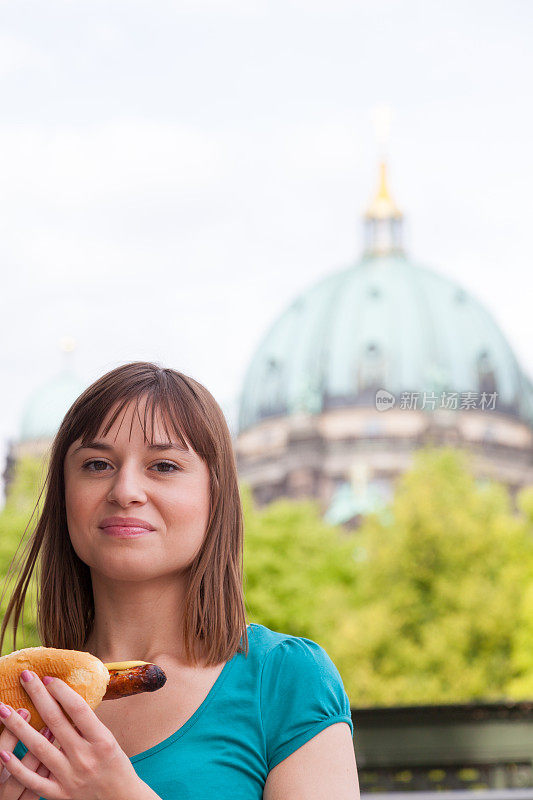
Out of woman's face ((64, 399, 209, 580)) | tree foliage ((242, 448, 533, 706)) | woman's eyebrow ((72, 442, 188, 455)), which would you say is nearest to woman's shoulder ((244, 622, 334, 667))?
woman's face ((64, 399, 209, 580))

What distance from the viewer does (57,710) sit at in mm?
1191

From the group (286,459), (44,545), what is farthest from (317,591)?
(286,459)

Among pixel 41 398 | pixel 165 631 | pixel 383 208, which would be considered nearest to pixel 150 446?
pixel 165 631

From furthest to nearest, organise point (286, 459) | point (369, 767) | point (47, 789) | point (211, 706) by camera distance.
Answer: point (286, 459) → point (369, 767) → point (211, 706) → point (47, 789)

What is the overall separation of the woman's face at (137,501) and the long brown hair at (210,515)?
0.06 feet

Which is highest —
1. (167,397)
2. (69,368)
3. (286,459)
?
(167,397)

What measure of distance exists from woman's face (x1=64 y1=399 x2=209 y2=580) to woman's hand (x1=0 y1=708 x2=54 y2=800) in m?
0.24

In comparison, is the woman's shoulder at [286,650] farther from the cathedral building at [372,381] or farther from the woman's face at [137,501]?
the cathedral building at [372,381]

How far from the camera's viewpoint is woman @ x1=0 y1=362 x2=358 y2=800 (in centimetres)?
122

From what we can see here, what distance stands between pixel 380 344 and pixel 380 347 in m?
0.31

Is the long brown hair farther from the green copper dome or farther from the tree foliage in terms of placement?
the green copper dome

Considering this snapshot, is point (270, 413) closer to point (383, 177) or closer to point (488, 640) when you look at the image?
point (383, 177)

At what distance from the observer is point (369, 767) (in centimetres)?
570

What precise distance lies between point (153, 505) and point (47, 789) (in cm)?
35
